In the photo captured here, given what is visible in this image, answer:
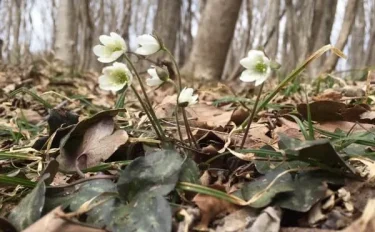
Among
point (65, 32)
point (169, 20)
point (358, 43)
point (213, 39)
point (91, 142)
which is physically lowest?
point (358, 43)

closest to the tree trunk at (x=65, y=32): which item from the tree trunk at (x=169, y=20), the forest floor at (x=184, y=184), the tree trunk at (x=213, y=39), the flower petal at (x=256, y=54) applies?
the tree trunk at (x=213, y=39)

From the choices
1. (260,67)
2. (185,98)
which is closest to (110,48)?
(185,98)

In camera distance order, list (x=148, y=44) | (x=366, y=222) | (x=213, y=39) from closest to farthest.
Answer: (x=366, y=222) → (x=148, y=44) → (x=213, y=39)

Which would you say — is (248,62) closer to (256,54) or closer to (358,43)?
(256,54)

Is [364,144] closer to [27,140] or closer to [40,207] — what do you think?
[40,207]

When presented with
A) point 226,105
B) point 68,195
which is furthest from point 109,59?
point 226,105

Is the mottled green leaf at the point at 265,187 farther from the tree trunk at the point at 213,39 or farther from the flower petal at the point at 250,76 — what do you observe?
the tree trunk at the point at 213,39

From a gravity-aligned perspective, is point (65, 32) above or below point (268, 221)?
below
